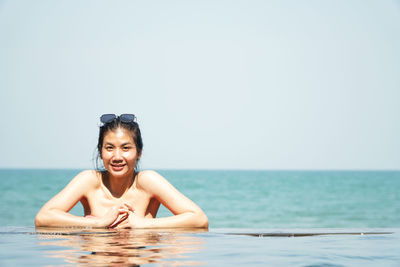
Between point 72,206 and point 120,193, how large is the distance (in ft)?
1.54

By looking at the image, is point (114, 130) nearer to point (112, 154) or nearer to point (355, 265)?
point (112, 154)

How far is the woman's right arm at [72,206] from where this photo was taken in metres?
5.27

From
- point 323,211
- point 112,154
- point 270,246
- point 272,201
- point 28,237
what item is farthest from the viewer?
point 272,201

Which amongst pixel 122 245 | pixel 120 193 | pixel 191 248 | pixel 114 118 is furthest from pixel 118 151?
pixel 191 248

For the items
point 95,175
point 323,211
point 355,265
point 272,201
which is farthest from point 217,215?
point 355,265

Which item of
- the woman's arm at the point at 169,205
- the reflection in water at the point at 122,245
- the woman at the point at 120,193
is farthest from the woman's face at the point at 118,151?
the reflection in water at the point at 122,245

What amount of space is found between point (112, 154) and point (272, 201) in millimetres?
33116

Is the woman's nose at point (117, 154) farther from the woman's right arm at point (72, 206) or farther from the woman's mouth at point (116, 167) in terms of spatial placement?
the woman's right arm at point (72, 206)

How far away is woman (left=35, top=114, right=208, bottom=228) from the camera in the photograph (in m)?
5.41

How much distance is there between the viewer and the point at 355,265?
3.48m

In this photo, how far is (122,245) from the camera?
4156mm

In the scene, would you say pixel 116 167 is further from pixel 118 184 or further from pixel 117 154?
pixel 118 184

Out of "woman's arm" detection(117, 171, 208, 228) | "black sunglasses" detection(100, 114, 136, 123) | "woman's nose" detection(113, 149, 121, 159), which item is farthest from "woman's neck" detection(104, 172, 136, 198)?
"black sunglasses" detection(100, 114, 136, 123)

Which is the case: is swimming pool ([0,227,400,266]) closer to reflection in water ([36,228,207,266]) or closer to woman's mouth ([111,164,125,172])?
reflection in water ([36,228,207,266])
